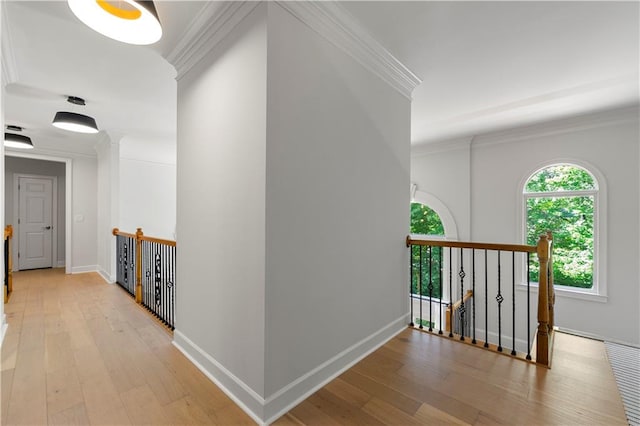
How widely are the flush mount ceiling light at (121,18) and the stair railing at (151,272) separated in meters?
Result: 1.73

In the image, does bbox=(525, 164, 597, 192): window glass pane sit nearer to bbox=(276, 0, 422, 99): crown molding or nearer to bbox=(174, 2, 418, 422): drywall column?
bbox=(276, 0, 422, 99): crown molding

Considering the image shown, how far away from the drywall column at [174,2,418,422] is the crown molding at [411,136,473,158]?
3100 mm

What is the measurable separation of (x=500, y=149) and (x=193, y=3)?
15.7ft

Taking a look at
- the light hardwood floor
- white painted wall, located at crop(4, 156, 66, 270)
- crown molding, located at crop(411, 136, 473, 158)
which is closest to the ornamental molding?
the light hardwood floor

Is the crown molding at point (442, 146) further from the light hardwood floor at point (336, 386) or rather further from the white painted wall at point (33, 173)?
the white painted wall at point (33, 173)

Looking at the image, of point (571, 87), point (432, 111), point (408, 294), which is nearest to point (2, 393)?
point (408, 294)

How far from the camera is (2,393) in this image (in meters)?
1.72

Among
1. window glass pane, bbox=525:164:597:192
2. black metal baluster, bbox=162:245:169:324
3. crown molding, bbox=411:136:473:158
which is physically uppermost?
crown molding, bbox=411:136:473:158

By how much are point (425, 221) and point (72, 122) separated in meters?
5.82

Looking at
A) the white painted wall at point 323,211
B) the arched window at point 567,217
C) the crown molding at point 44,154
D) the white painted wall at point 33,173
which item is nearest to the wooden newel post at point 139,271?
the white painted wall at point 323,211

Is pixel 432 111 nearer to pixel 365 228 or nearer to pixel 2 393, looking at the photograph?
pixel 365 228

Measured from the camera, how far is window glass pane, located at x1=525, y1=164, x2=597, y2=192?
3.99 m

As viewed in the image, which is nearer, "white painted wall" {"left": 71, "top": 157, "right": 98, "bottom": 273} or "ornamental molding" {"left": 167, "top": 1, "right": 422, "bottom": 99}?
"ornamental molding" {"left": 167, "top": 1, "right": 422, "bottom": 99}

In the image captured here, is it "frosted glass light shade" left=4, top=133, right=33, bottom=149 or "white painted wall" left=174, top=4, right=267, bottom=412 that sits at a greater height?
"frosted glass light shade" left=4, top=133, right=33, bottom=149
